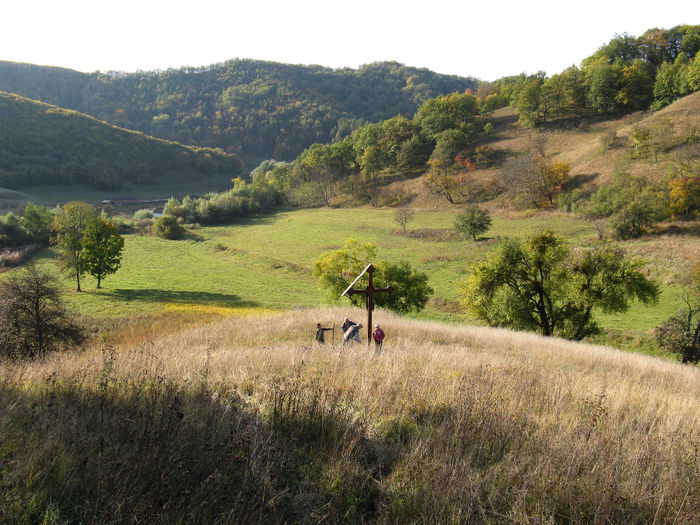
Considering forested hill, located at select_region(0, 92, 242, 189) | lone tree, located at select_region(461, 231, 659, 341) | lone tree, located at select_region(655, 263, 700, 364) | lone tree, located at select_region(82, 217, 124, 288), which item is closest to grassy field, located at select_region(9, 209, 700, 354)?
lone tree, located at select_region(82, 217, 124, 288)

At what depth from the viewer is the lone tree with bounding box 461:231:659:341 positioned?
84.3ft

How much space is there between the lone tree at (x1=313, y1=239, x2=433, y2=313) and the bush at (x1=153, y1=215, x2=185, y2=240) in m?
50.2

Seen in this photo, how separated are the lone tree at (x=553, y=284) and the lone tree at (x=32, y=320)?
2420 cm

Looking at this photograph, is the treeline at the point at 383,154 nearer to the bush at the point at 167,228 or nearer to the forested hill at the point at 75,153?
the bush at the point at 167,228

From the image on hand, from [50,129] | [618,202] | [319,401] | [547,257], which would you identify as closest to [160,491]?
[319,401]

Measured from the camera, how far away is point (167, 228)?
72250mm

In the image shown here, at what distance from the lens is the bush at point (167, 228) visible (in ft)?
237

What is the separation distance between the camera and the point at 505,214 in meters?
68.8

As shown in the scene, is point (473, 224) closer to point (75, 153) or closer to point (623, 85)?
point (623, 85)

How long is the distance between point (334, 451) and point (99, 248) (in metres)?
44.7

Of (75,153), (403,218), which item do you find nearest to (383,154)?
(403,218)

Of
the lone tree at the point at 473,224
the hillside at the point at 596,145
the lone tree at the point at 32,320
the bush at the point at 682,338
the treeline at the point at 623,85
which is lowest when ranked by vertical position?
the bush at the point at 682,338

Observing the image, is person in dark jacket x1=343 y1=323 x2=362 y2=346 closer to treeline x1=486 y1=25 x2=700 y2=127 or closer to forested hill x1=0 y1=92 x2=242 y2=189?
treeline x1=486 y1=25 x2=700 y2=127

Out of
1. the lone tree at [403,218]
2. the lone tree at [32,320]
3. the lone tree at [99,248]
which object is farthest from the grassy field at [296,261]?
the lone tree at [32,320]
